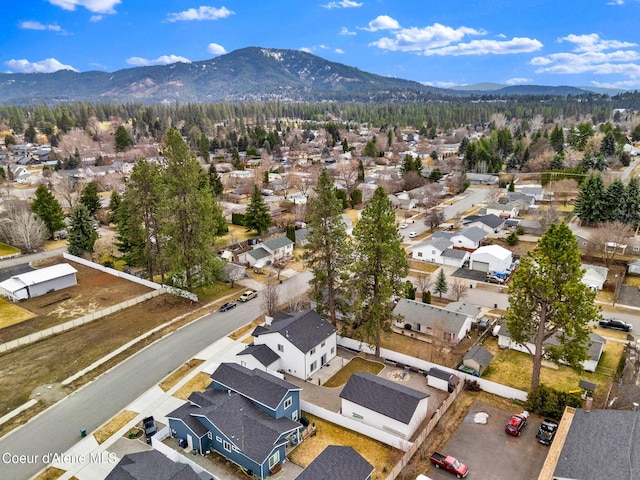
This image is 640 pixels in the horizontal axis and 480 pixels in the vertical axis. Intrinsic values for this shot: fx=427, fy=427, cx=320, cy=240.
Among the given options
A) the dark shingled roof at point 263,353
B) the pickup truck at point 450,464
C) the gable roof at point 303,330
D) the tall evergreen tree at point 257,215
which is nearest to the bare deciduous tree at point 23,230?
the tall evergreen tree at point 257,215

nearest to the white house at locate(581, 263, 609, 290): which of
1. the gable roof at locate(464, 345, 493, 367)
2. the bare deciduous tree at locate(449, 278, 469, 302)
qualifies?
the bare deciduous tree at locate(449, 278, 469, 302)

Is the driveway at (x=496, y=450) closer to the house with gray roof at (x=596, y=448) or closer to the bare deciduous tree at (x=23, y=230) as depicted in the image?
the house with gray roof at (x=596, y=448)

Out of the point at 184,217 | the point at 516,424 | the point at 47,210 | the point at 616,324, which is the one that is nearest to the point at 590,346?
the point at 616,324

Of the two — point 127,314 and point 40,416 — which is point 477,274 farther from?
point 40,416

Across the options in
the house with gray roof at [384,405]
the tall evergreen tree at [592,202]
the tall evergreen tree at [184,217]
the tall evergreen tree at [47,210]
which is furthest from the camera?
the tall evergreen tree at [47,210]

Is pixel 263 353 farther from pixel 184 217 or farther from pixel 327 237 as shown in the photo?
pixel 184 217

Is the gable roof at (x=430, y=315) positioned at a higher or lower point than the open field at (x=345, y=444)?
higher

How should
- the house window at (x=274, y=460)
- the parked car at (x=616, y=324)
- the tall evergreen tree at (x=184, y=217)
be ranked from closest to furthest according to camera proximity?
the house window at (x=274, y=460) → the parked car at (x=616, y=324) → the tall evergreen tree at (x=184, y=217)
